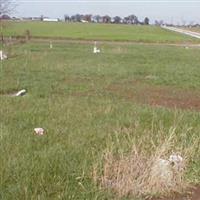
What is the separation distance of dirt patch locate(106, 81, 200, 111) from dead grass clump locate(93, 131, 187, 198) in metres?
5.36

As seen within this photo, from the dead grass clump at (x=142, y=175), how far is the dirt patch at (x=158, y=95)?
5365mm

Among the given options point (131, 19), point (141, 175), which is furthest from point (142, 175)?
point (131, 19)

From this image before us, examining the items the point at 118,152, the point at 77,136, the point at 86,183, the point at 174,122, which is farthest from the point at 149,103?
the point at 86,183

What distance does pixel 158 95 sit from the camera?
12.2 metres

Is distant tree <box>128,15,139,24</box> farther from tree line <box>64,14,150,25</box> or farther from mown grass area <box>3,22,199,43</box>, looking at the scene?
mown grass area <box>3,22,199,43</box>

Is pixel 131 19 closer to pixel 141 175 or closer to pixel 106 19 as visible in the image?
pixel 106 19

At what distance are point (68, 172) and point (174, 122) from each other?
11.3 feet

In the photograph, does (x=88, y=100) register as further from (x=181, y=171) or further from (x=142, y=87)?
(x=181, y=171)

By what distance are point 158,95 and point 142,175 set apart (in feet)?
24.7

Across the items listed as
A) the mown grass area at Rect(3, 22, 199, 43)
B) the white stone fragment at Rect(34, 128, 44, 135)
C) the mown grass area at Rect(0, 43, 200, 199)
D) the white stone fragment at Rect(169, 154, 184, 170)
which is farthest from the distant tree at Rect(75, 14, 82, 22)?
the white stone fragment at Rect(169, 154, 184, 170)

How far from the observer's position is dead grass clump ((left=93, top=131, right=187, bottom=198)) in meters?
4.73

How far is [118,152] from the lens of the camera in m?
5.48

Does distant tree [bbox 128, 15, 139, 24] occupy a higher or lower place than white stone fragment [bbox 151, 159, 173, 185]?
lower

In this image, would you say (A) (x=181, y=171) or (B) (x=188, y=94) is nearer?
(A) (x=181, y=171)
